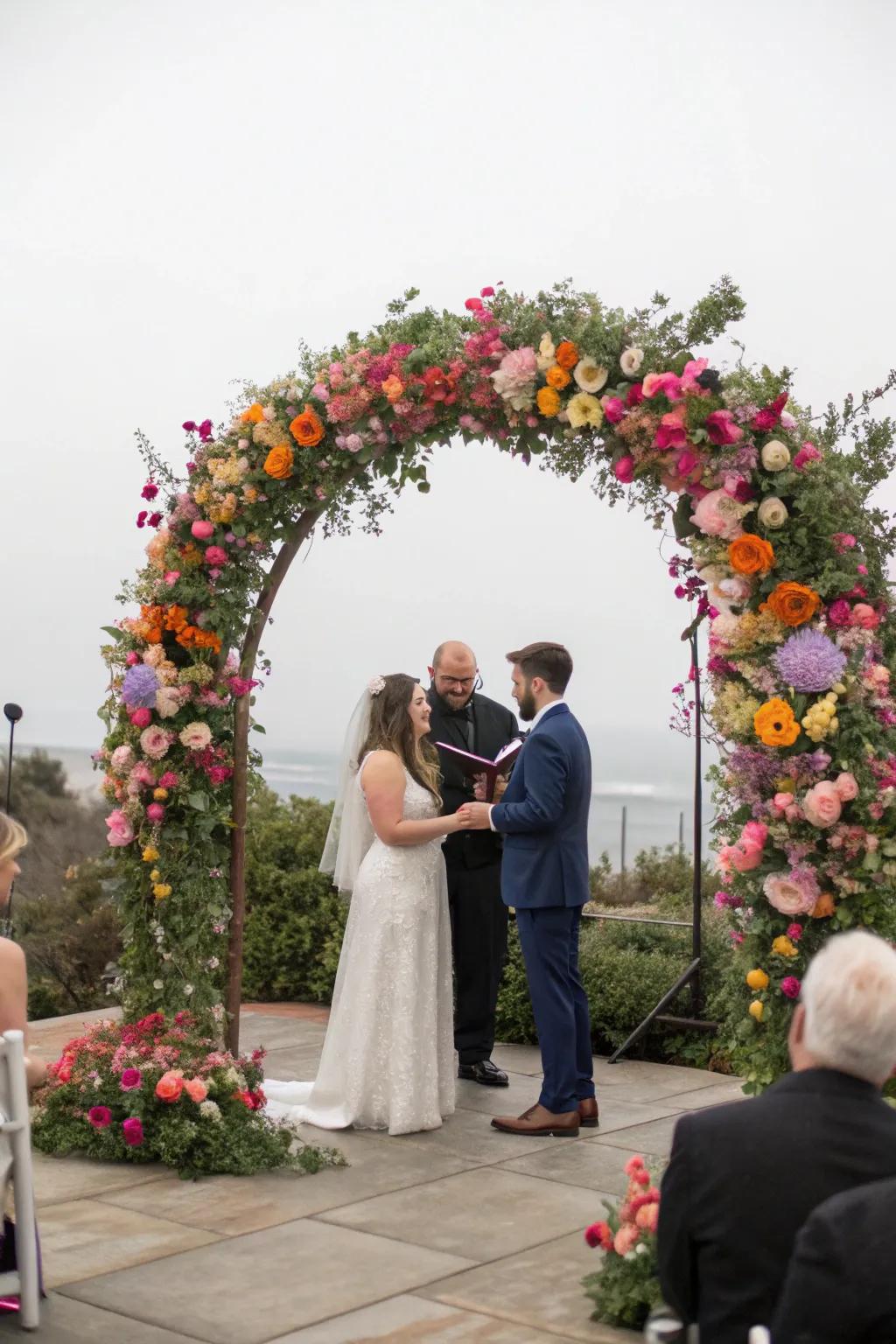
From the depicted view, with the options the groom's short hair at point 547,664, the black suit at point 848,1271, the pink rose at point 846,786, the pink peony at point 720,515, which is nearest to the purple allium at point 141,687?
the groom's short hair at point 547,664

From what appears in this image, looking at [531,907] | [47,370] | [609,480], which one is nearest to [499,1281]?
[531,907]

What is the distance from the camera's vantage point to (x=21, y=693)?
941 inches

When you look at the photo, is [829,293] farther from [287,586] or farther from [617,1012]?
[287,586]

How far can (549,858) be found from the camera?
217 inches

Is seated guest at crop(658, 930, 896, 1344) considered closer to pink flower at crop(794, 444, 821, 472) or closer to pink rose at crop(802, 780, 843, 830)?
pink rose at crop(802, 780, 843, 830)

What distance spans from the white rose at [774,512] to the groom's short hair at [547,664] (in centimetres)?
142

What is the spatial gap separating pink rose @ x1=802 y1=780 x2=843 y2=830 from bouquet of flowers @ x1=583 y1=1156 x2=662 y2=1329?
106 cm

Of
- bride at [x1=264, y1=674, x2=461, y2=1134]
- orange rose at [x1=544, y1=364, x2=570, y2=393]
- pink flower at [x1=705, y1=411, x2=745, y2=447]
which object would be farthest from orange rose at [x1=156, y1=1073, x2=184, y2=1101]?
pink flower at [x1=705, y1=411, x2=745, y2=447]

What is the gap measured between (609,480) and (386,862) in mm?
1781

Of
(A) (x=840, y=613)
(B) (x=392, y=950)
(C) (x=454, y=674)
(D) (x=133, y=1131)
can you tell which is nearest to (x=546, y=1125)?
(B) (x=392, y=950)

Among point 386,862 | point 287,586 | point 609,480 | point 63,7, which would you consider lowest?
point 386,862

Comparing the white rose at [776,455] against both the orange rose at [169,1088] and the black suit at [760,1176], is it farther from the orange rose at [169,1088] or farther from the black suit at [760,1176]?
the orange rose at [169,1088]

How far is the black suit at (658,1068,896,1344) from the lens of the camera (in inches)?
85.4

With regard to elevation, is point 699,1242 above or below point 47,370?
below
